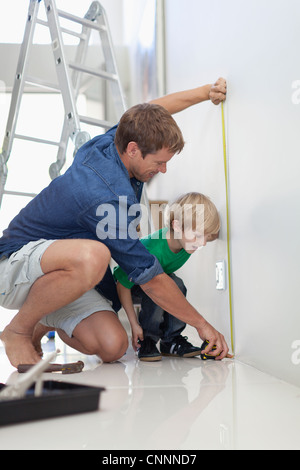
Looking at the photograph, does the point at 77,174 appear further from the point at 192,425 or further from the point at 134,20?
the point at 134,20

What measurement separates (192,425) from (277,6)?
43.7 inches

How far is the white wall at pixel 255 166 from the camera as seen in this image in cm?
129

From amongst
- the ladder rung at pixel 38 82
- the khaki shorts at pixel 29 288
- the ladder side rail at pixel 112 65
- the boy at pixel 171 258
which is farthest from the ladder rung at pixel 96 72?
the khaki shorts at pixel 29 288

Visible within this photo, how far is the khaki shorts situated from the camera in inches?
A: 64.2

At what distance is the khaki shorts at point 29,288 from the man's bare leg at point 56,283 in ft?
0.10

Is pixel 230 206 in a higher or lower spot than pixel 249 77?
lower

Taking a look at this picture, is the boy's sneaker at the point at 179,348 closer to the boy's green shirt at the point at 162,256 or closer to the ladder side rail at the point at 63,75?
the boy's green shirt at the point at 162,256

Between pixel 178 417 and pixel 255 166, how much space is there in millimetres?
869

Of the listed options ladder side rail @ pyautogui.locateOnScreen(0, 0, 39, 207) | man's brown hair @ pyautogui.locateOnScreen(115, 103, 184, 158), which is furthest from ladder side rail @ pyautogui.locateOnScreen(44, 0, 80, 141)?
man's brown hair @ pyautogui.locateOnScreen(115, 103, 184, 158)

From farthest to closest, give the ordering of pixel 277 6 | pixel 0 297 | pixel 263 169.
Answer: pixel 0 297 → pixel 263 169 → pixel 277 6

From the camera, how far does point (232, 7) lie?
178 centimetres

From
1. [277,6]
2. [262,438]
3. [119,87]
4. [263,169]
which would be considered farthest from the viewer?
[119,87]

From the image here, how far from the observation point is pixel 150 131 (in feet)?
5.16
